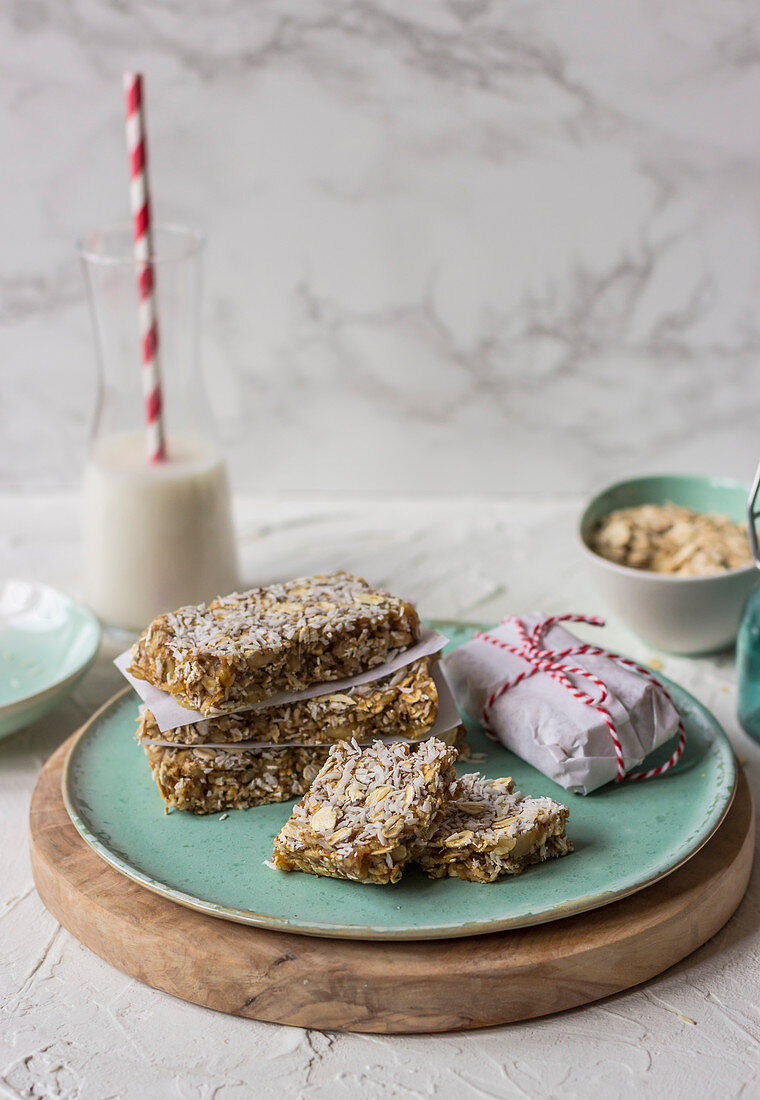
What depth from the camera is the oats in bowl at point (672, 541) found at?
1.56 metres

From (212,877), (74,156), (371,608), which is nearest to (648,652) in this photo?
(371,608)

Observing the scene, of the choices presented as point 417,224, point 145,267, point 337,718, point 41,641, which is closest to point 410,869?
point 337,718

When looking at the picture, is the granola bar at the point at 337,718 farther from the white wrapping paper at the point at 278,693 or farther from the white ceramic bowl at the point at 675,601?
the white ceramic bowl at the point at 675,601

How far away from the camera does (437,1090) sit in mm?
941

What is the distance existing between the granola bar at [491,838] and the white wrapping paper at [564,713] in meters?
0.10

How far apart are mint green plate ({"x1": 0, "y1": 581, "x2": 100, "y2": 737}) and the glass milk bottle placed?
0.29 feet

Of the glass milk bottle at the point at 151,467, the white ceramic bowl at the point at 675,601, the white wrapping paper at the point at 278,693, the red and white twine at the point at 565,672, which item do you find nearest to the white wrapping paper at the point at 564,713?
the red and white twine at the point at 565,672

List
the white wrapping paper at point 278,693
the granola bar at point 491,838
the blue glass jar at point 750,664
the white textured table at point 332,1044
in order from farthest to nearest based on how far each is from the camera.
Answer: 1. the blue glass jar at point 750,664
2. the white wrapping paper at point 278,693
3. the granola bar at point 491,838
4. the white textured table at point 332,1044

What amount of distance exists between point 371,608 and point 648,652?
0.56 meters

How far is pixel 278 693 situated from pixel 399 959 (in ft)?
1.02

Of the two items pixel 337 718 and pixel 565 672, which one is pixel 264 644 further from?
pixel 565 672

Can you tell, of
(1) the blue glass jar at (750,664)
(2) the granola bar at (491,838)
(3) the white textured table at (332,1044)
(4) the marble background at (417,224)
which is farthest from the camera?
(4) the marble background at (417,224)

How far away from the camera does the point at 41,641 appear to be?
1577 millimetres

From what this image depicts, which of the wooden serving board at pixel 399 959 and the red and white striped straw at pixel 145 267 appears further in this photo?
the red and white striped straw at pixel 145 267
